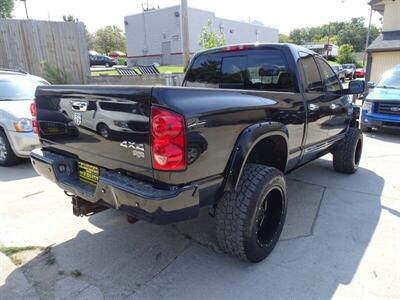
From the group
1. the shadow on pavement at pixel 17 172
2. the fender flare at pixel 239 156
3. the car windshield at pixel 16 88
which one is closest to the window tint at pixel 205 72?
the fender flare at pixel 239 156

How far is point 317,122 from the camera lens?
397cm

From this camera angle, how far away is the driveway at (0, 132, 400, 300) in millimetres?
2555

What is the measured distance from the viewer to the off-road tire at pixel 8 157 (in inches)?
220

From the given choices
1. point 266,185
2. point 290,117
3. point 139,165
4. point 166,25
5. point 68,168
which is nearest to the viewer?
point 139,165

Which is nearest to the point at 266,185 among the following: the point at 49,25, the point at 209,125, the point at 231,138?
the point at 231,138

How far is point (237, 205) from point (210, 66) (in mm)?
2122

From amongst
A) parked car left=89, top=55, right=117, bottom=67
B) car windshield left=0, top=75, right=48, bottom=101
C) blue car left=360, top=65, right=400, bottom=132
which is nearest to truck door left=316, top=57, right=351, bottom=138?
blue car left=360, top=65, right=400, bottom=132

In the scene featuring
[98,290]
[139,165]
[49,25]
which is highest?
[49,25]

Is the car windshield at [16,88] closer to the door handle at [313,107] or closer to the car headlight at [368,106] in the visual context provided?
the door handle at [313,107]

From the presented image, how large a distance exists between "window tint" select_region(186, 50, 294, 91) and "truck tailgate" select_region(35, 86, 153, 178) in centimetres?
188

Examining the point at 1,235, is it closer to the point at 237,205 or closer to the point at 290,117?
the point at 237,205

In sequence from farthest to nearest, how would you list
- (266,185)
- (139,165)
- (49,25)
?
(49,25) → (266,185) → (139,165)

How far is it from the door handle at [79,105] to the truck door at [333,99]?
9.64 ft

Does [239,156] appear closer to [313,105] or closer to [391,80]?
[313,105]
